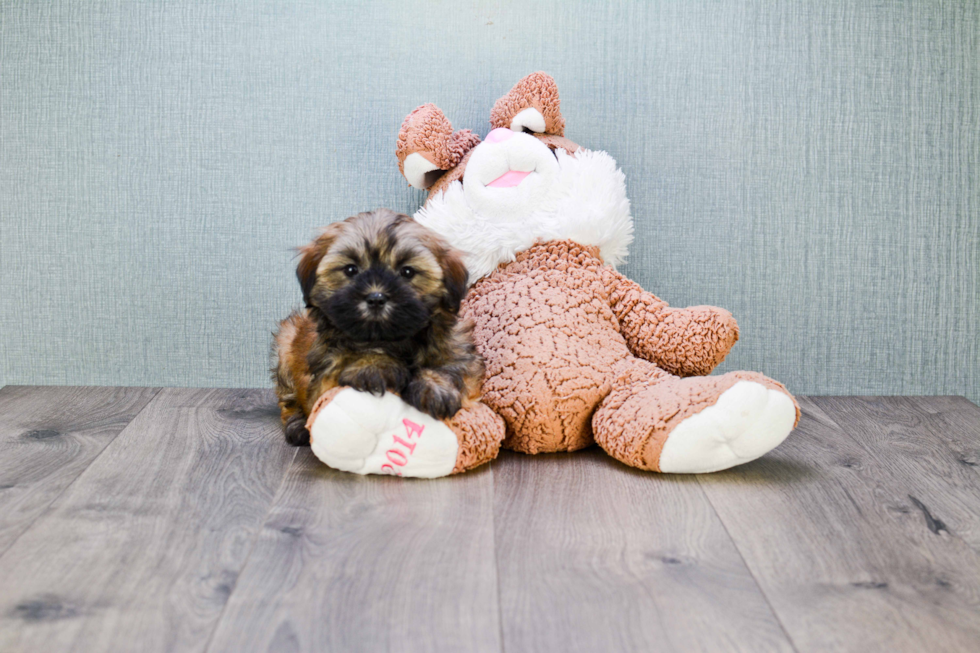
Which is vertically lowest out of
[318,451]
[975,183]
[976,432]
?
[976,432]

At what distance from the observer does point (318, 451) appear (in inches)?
63.3

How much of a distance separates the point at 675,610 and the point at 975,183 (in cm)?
180

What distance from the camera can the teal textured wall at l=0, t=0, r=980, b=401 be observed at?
2166mm

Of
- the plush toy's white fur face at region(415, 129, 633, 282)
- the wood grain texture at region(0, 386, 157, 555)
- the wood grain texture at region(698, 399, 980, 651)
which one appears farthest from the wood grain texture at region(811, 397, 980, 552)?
the wood grain texture at region(0, 386, 157, 555)

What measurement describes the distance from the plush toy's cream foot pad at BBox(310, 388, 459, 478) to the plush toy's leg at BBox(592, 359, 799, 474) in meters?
0.38

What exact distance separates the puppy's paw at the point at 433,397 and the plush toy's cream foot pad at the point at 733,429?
45 cm

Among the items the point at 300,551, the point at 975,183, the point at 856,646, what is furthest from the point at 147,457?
the point at 975,183

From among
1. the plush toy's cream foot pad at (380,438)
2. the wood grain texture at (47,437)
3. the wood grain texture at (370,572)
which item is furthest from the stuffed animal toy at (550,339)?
the wood grain texture at (47,437)

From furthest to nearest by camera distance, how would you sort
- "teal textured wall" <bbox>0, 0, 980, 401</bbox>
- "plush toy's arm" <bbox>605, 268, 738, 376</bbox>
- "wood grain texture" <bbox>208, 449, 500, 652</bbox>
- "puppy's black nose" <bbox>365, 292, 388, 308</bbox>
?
"teal textured wall" <bbox>0, 0, 980, 401</bbox> < "plush toy's arm" <bbox>605, 268, 738, 376</bbox> < "puppy's black nose" <bbox>365, 292, 388, 308</bbox> < "wood grain texture" <bbox>208, 449, 500, 652</bbox>

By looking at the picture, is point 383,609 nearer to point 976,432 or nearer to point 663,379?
point 663,379

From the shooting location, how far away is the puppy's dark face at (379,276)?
4.85 ft

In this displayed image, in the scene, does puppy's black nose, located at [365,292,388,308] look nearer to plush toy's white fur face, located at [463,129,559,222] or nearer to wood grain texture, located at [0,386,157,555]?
plush toy's white fur face, located at [463,129,559,222]

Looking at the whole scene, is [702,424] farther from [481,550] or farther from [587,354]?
[481,550]

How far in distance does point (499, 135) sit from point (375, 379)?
2.36 feet
